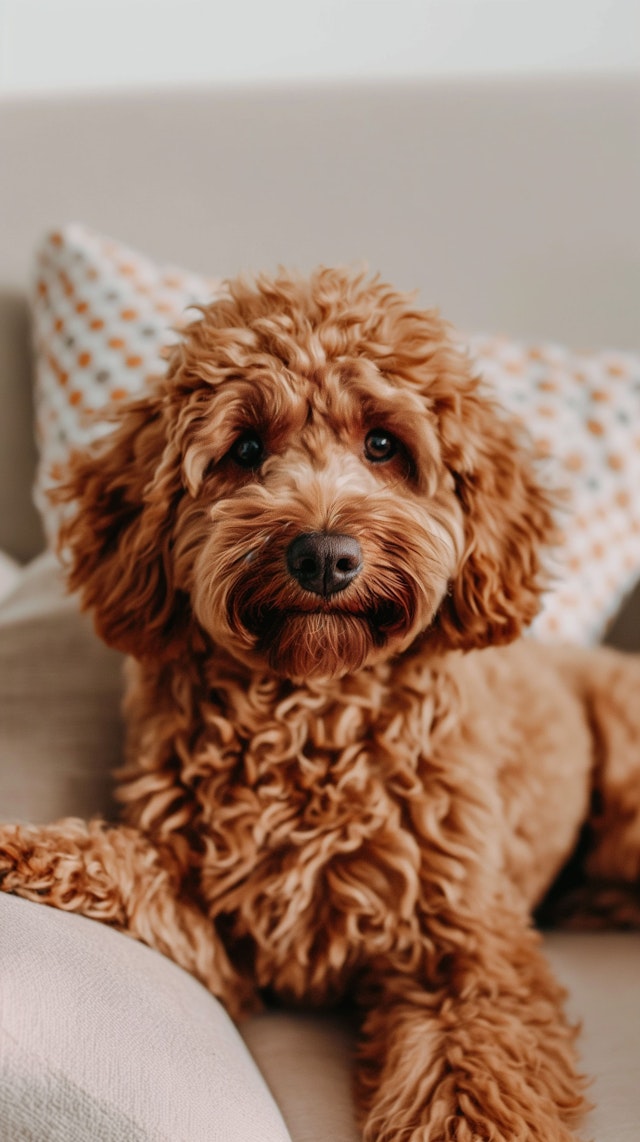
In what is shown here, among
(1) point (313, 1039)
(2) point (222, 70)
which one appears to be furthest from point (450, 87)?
(1) point (313, 1039)

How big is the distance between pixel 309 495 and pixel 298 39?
5.40 feet

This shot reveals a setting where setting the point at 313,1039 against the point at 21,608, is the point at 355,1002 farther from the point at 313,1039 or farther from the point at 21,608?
the point at 21,608

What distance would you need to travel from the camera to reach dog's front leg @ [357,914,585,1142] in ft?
3.56

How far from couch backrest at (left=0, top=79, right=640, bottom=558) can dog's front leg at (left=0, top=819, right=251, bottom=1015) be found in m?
1.24

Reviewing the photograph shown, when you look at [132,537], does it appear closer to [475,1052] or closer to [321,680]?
[321,680]

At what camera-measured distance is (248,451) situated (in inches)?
51.6

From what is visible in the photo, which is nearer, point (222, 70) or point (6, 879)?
point (6, 879)

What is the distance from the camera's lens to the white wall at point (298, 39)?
7.74 feet

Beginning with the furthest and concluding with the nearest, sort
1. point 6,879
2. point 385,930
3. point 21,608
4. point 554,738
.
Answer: point 21,608 → point 554,738 → point 385,930 → point 6,879

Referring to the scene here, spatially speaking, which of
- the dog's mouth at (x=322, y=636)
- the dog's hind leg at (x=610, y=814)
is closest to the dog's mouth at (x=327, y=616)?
the dog's mouth at (x=322, y=636)

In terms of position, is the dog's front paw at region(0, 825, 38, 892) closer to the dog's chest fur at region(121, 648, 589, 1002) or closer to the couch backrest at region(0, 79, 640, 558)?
the dog's chest fur at region(121, 648, 589, 1002)

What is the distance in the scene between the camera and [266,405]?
1.26 m

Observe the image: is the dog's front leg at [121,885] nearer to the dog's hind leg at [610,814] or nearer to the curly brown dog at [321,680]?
the curly brown dog at [321,680]

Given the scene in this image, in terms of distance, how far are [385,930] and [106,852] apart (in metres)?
0.35
